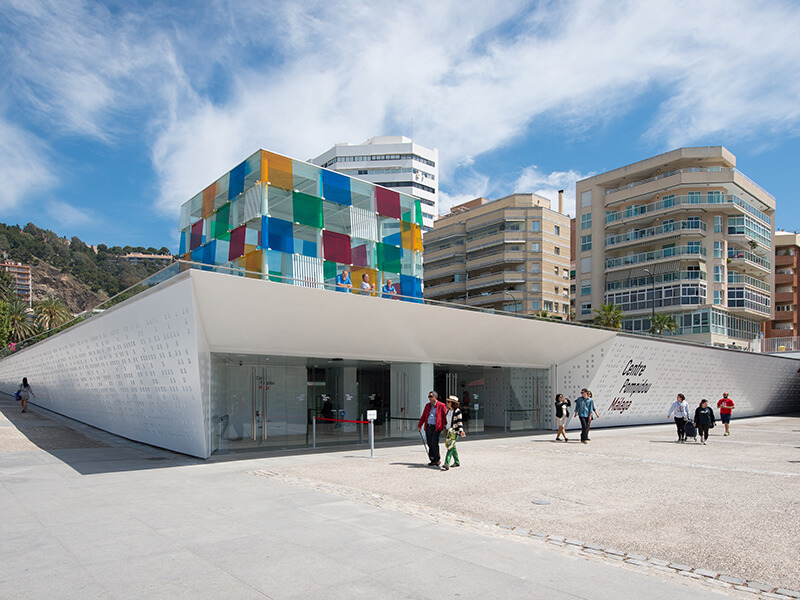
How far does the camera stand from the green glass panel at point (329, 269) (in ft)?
68.4

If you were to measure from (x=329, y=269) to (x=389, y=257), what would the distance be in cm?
304

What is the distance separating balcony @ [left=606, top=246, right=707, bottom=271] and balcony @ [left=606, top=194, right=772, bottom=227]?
3.47 metres

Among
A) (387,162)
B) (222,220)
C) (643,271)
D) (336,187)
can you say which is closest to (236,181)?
(222,220)

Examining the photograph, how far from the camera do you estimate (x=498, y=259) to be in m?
66.9

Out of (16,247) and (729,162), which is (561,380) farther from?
(16,247)

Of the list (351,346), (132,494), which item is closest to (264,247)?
(351,346)

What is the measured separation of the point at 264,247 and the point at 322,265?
2.47 metres

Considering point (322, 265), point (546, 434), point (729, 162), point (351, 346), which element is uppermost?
point (729, 162)

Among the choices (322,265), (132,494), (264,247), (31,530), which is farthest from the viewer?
(322,265)

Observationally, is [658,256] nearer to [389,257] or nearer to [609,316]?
[609,316]

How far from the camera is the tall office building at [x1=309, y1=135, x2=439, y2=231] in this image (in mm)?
89312

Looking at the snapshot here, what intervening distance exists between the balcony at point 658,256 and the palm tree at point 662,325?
5.99 m

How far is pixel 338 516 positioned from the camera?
7.72m

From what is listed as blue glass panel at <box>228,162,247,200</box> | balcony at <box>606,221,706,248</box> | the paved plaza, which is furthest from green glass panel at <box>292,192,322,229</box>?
balcony at <box>606,221,706,248</box>
